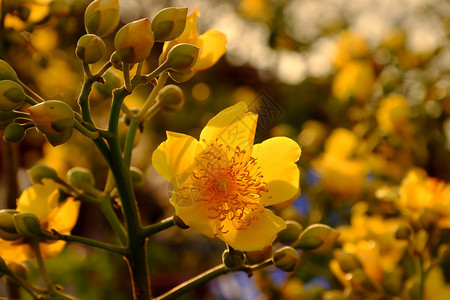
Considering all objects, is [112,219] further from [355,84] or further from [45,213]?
[355,84]

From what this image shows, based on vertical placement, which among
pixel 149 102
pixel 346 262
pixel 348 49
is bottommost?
pixel 348 49

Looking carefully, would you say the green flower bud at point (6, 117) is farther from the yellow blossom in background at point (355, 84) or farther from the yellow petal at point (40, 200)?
the yellow blossom in background at point (355, 84)

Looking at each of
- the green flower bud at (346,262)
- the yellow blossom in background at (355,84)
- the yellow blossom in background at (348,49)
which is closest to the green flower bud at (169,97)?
the green flower bud at (346,262)

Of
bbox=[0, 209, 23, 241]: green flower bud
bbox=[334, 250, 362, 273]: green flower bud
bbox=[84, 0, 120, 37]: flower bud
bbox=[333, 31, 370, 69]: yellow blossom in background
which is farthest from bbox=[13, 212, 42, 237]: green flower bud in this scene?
bbox=[333, 31, 370, 69]: yellow blossom in background

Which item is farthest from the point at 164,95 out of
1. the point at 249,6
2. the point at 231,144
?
the point at 249,6

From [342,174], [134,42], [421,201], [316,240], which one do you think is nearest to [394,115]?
[342,174]

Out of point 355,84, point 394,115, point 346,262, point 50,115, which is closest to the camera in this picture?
point 50,115
